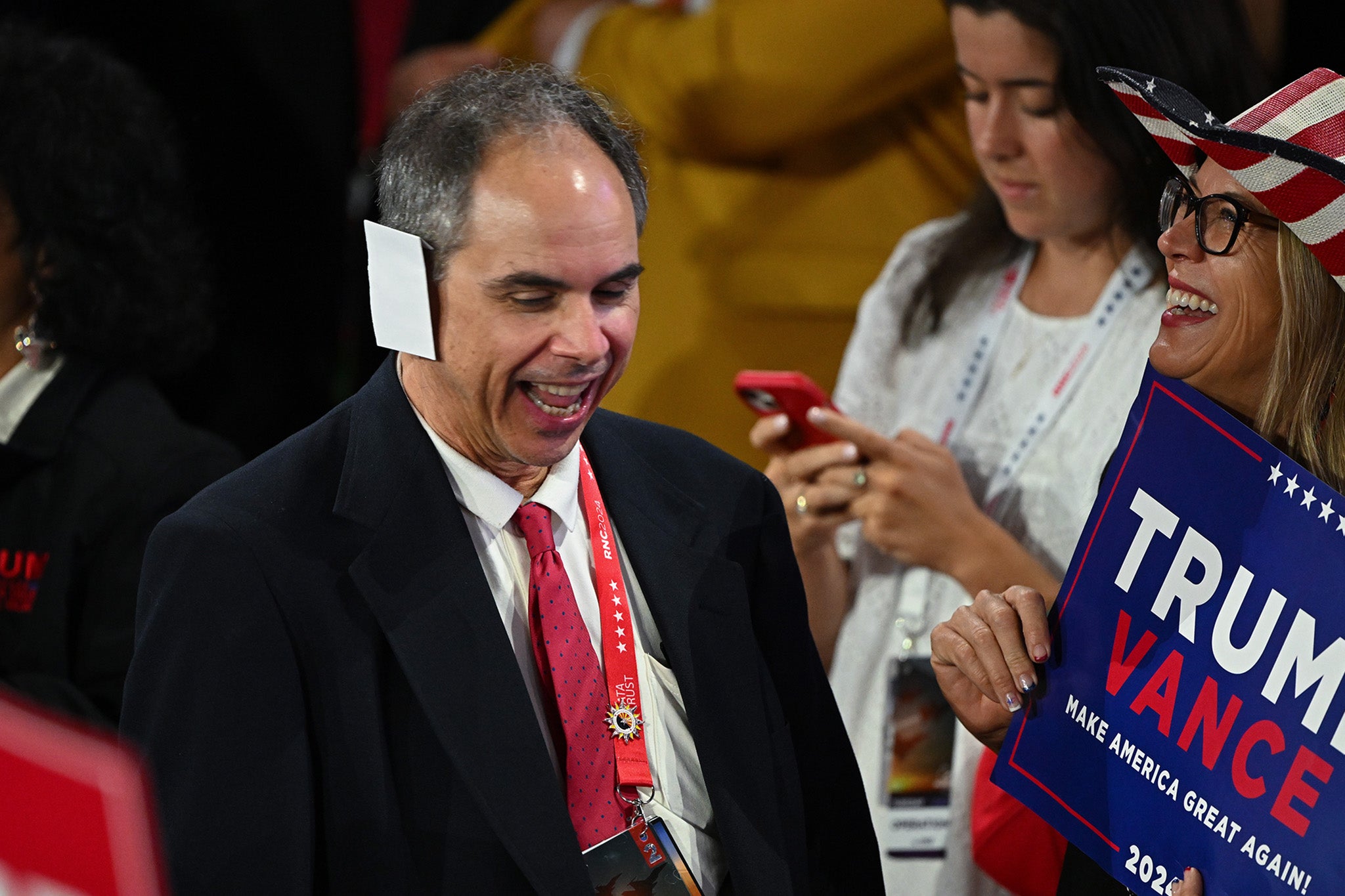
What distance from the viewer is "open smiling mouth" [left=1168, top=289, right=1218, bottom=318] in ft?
5.52

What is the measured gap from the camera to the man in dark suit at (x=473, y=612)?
153 centimetres

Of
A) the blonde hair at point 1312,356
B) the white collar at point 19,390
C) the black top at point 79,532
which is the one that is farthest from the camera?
the white collar at point 19,390

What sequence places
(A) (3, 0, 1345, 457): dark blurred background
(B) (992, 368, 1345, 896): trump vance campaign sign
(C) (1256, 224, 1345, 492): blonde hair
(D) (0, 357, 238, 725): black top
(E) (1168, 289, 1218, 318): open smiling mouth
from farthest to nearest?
(A) (3, 0, 1345, 457): dark blurred background, (D) (0, 357, 238, 725): black top, (E) (1168, 289, 1218, 318): open smiling mouth, (C) (1256, 224, 1345, 492): blonde hair, (B) (992, 368, 1345, 896): trump vance campaign sign

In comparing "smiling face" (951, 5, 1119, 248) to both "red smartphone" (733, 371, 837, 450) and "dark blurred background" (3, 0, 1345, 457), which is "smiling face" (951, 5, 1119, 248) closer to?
"red smartphone" (733, 371, 837, 450)

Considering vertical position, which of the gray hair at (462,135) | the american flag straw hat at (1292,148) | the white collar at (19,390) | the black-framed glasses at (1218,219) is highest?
the american flag straw hat at (1292,148)

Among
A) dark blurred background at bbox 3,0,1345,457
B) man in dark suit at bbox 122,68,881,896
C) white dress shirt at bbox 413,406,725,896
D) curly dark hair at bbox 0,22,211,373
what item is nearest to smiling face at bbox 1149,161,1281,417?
man in dark suit at bbox 122,68,881,896

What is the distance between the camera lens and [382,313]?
1.71m

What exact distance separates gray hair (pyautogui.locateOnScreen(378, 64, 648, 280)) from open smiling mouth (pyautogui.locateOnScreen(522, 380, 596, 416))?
165mm

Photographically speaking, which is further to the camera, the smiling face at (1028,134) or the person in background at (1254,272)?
the smiling face at (1028,134)

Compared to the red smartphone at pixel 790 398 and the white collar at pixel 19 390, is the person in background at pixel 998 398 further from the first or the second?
the white collar at pixel 19 390

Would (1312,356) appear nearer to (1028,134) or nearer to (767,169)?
(1028,134)

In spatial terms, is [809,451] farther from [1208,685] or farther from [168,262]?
[168,262]

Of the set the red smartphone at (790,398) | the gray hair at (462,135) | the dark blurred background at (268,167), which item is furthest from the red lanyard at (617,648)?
the dark blurred background at (268,167)

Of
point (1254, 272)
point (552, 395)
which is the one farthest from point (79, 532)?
point (1254, 272)
